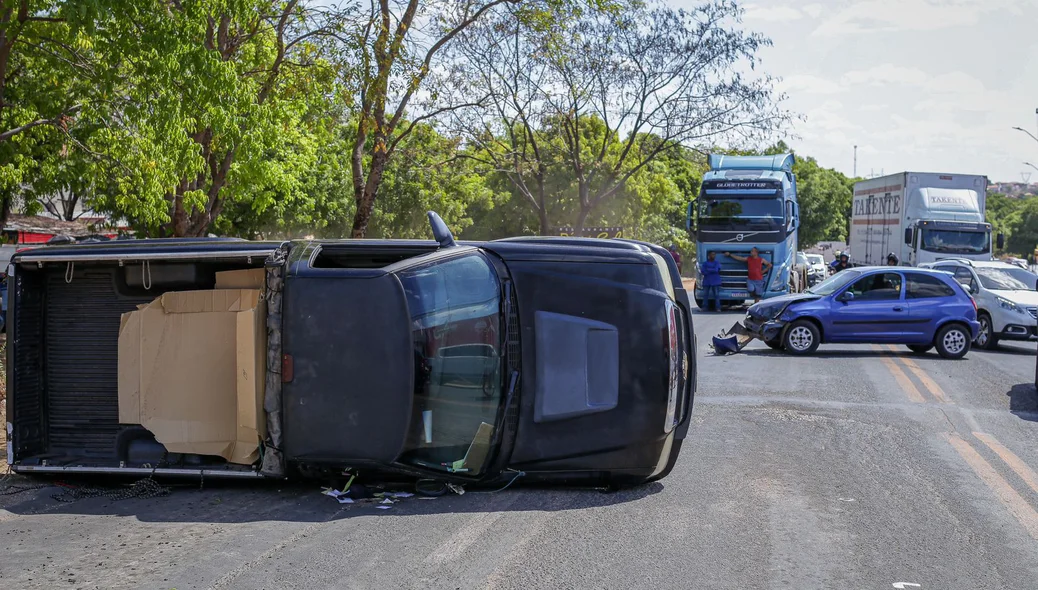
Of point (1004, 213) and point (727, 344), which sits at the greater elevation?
point (1004, 213)

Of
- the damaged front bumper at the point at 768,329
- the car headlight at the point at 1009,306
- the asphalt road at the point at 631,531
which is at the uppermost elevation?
the car headlight at the point at 1009,306

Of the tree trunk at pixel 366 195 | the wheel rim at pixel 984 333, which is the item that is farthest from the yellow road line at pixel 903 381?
the tree trunk at pixel 366 195

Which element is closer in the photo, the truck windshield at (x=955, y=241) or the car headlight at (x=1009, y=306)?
the car headlight at (x=1009, y=306)

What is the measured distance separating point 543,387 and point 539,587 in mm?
1901

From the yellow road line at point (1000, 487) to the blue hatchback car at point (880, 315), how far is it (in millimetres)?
→ 7779

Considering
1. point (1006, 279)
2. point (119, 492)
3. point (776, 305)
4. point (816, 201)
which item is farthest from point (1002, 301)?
point (816, 201)

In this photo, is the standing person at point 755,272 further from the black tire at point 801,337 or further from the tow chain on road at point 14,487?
the tow chain on road at point 14,487

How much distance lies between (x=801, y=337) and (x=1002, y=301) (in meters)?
5.71

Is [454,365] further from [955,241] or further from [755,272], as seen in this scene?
[955,241]

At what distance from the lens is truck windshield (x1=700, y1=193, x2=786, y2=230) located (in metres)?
28.3

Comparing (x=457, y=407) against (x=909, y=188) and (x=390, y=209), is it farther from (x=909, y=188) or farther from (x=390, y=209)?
(x=390, y=209)

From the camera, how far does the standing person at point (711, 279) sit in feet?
94.7

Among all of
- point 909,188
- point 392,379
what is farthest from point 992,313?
point 392,379

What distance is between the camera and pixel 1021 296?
2019 cm
